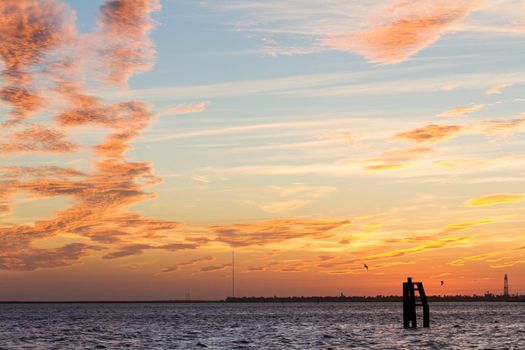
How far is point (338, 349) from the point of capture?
64.4 m

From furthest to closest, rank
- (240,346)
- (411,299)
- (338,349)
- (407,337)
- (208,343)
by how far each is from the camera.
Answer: (411,299) → (407,337) → (208,343) → (240,346) → (338,349)

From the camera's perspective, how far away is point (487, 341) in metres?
72.1

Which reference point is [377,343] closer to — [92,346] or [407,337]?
[407,337]

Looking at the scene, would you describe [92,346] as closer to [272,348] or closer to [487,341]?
[272,348]

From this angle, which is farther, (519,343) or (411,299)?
(411,299)

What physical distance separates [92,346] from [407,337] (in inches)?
1294

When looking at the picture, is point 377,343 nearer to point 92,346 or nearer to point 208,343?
point 208,343

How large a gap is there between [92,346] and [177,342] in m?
8.57

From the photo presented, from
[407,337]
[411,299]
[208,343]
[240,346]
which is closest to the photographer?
[240,346]

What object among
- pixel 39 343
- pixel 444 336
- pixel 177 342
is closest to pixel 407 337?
pixel 444 336

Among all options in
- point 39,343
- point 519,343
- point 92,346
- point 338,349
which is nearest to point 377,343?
point 338,349

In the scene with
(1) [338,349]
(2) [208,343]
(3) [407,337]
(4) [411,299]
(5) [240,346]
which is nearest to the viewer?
(1) [338,349]

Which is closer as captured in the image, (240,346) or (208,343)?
(240,346)

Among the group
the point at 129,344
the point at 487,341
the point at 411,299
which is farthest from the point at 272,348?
the point at 411,299
